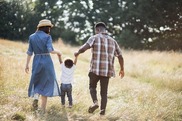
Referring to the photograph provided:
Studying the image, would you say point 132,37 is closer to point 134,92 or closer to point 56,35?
point 56,35

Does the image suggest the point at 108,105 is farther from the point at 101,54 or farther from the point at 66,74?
the point at 101,54

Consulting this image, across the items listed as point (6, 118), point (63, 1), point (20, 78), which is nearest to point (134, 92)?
point (20, 78)

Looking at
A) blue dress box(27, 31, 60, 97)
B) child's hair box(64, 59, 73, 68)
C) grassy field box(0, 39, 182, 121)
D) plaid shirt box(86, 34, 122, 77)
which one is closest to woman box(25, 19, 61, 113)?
blue dress box(27, 31, 60, 97)

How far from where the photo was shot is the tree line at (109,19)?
1294 inches

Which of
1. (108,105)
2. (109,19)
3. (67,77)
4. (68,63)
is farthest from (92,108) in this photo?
(109,19)

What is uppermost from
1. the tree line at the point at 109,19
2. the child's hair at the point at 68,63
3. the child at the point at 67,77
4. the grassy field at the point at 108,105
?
the tree line at the point at 109,19

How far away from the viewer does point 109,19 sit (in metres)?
36.4

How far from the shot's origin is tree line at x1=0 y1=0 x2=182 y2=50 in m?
32.9

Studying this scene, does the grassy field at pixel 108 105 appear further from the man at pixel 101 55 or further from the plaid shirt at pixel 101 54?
the plaid shirt at pixel 101 54

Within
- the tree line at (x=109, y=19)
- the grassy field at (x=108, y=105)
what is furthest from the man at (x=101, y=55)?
the tree line at (x=109, y=19)

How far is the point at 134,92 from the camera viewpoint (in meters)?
9.71

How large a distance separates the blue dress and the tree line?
83.3 ft

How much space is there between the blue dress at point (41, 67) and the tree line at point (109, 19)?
83.3ft

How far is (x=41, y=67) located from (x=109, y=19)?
99.1 ft
